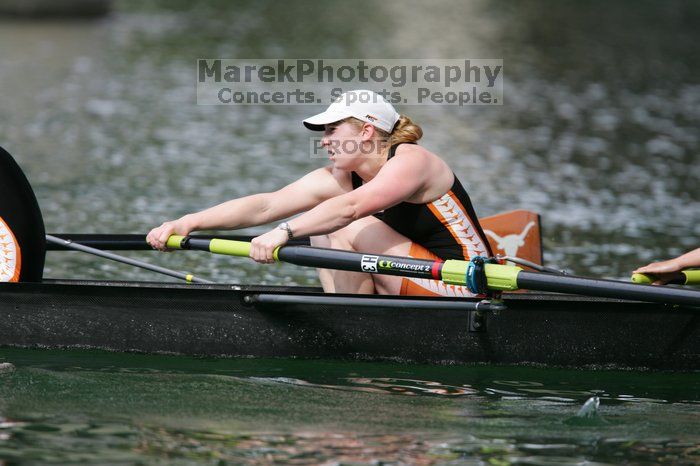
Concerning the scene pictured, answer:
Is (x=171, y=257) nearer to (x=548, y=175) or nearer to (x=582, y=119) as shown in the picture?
(x=548, y=175)

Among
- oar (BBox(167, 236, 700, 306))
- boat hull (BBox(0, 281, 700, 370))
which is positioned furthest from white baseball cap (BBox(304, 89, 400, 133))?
boat hull (BBox(0, 281, 700, 370))

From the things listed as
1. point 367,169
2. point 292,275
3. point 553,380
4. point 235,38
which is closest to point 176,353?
point 367,169

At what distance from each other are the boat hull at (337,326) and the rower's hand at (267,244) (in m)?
0.26

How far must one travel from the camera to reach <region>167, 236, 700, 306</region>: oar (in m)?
5.76

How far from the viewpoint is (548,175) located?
14.2 metres

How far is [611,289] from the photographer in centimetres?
575

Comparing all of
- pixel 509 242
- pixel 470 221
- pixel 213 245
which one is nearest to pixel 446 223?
pixel 470 221

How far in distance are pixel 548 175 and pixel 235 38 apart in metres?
14.8

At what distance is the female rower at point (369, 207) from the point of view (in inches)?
245

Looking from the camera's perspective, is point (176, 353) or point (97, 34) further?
point (97, 34)

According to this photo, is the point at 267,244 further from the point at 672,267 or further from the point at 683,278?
the point at 683,278

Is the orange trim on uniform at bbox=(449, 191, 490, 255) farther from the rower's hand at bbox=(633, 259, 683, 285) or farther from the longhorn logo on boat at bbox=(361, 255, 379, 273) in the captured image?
the rower's hand at bbox=(633, 259, 683, 285)

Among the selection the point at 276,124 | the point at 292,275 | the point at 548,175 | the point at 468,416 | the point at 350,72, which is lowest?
the point at 468,416

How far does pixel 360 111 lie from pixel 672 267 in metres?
1.87
